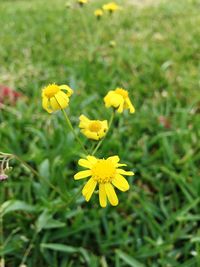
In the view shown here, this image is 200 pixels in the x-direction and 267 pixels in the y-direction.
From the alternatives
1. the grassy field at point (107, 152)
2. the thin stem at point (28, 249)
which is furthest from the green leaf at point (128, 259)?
the thin stem at point (28, 249)

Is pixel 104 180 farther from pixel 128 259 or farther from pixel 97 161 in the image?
pixel 128 259

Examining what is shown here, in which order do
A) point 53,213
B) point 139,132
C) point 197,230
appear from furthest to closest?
point 139,132
point 197,230
point 53,213

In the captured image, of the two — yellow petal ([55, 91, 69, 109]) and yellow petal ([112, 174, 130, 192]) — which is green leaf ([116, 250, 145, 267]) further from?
yellow petal ([55, 91, 69, 109])

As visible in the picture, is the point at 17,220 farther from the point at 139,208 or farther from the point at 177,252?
the point at 177,252

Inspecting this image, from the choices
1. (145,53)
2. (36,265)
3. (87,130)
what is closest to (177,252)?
(36,265)

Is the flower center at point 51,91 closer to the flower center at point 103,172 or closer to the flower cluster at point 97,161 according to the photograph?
the flower cluster at point 97,161

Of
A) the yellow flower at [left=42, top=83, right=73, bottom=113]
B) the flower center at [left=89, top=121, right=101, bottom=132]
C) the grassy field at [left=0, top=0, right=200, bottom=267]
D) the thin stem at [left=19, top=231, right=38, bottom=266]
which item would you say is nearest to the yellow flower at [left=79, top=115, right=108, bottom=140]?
the flower center at [left=89, top=121, right=101, bottom=132]

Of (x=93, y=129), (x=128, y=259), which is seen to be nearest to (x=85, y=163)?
(x=93, y=129)
